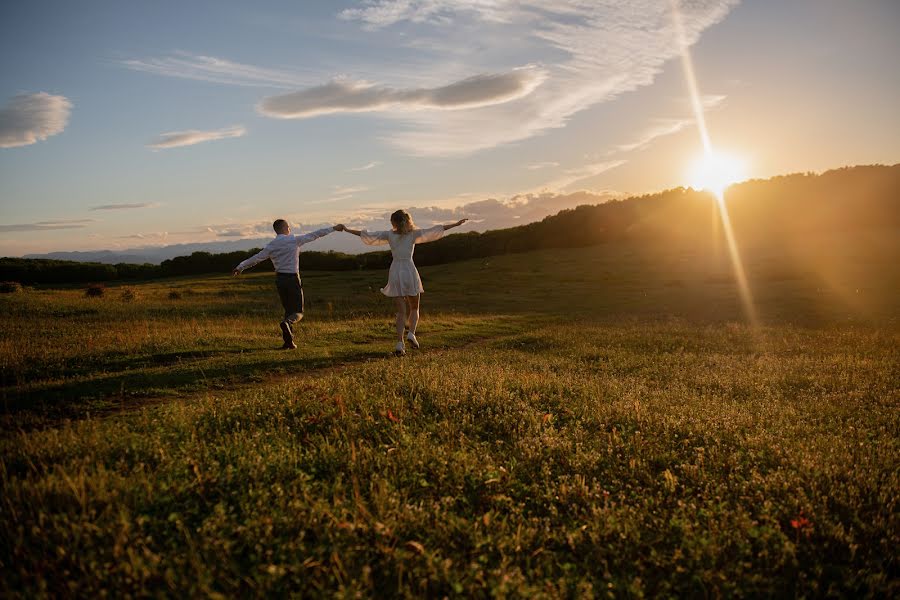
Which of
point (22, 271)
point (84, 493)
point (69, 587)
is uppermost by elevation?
point (22, 271)

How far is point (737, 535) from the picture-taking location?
538cm

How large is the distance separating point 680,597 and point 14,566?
622cm

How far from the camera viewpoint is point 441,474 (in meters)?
6.46

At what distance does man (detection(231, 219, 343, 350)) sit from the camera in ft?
48.9

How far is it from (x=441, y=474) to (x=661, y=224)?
77283mm

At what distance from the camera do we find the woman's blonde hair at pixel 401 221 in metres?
14.6

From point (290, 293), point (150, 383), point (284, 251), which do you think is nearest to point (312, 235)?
point (284, 251)

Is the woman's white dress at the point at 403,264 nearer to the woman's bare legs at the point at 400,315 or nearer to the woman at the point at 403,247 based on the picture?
the woman at the point at 403,247

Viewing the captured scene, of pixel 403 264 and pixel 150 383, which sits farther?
pixel 403 264

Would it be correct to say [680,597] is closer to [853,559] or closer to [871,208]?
[853,559]

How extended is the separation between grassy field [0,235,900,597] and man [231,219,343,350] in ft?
4.49

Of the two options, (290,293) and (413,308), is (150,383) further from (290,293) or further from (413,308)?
(413,308)

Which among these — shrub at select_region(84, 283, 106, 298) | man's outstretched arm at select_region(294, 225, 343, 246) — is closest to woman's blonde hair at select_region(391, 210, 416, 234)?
man's outstretched arm at select_region(294, 225, 343, 246)

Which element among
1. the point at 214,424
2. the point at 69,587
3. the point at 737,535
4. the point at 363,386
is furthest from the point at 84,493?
the point at 737,535
